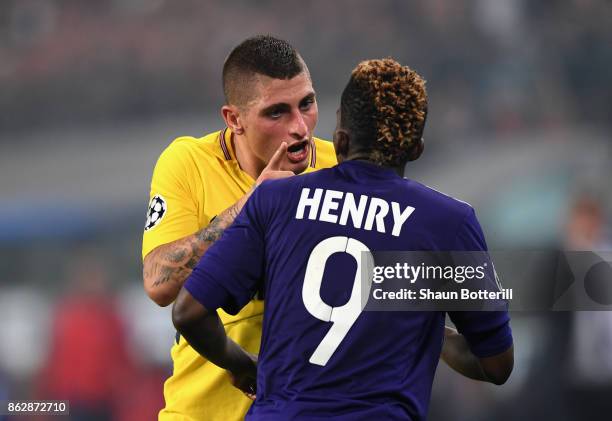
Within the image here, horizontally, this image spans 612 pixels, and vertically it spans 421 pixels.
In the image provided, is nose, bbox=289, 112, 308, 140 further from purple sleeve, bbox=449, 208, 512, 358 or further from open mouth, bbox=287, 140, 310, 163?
purple sleeve, bbox=449, 208, 512, 358

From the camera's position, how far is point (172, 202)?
3508 mm

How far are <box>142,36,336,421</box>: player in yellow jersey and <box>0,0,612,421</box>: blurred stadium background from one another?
12.3 ft

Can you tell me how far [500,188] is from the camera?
9719 millimetres

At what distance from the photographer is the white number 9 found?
2611mm

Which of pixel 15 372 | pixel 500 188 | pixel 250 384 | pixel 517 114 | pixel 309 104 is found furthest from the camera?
pixel 517 114

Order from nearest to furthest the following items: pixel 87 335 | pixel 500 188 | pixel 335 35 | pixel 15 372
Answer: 1. pixel 87 335
2. pixel 15 372
3. pixel 500 188
4. pixel 335 35

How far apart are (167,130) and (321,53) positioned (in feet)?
6.20

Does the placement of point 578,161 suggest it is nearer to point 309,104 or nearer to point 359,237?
point 309,104

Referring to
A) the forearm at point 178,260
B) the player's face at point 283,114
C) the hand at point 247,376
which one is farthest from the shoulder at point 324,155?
the hand at point 247,376

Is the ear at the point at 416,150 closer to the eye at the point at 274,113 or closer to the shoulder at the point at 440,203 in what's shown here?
the shoulder at the point at 440,203

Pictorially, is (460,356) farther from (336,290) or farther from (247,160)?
(247,160)

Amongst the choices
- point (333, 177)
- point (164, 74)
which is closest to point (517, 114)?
point (164, 74)

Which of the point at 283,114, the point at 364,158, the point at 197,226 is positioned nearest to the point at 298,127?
the point at 283,114

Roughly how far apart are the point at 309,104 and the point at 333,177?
82 cm
